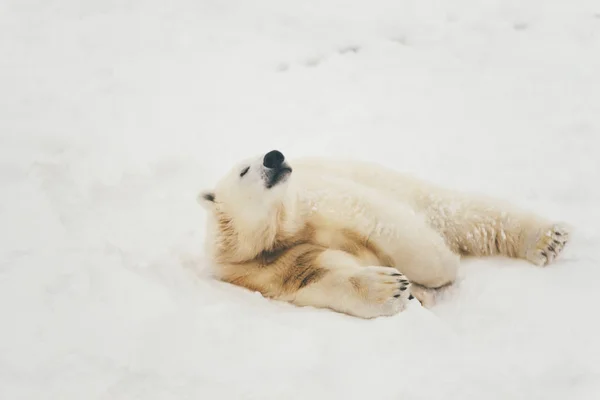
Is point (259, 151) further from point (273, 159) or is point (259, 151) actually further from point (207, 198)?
point (273, 159)

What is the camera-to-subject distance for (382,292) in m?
2.76

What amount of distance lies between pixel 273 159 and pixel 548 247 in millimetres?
1464

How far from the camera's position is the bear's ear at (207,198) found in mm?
3311

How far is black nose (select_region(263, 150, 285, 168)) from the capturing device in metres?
3.03

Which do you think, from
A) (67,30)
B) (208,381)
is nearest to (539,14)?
(67,30)

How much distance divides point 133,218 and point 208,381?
1747mm

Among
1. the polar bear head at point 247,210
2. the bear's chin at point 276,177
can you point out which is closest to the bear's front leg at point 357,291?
the polar bear head at point 247,210

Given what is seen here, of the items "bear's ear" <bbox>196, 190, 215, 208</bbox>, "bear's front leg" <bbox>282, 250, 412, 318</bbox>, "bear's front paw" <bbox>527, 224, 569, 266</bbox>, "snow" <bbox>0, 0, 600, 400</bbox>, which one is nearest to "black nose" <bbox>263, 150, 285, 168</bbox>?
"bear's ear" <bbox>196, 190, 215, 208</bbox>

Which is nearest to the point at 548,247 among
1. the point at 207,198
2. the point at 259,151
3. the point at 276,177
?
the point at 276,177

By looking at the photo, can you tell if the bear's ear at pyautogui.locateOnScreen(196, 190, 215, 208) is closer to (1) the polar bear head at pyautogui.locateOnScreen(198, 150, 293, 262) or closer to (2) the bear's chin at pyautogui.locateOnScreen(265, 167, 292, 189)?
(1) the polar bear head at pyautogui.locateOnScreen(198, 150, 293, 262)

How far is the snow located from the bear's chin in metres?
0.55

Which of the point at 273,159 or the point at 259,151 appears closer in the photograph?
the point at 273,159

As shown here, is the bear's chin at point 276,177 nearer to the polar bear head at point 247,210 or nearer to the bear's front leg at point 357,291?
the polar bear head at point 247,210

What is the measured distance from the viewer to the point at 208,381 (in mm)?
2258
